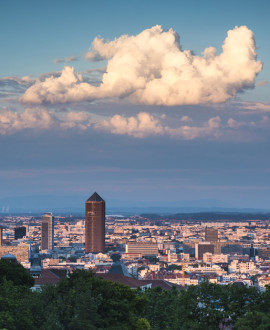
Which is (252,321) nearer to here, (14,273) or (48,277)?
(14,273)

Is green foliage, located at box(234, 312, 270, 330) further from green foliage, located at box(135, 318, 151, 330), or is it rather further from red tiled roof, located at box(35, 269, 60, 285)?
red tiled roof, located at box(35, 269, 60, 285)

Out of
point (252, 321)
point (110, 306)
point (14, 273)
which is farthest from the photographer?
point (14, 273)

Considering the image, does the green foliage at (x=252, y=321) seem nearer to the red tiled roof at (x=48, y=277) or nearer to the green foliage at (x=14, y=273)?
the green foliage at (x=14, y=273)

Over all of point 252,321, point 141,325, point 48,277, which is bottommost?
point 141,325

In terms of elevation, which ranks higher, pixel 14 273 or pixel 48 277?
pixel 14 273

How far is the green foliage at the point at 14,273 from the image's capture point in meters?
72.2

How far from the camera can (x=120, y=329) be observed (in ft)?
180

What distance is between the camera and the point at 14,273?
7294cm

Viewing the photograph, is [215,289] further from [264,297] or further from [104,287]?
[104,287]

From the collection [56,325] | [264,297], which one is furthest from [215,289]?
[56,325]

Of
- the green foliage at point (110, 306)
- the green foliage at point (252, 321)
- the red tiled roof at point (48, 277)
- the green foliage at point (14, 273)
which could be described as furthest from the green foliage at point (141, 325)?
the red tiled roof at point (48, 277)

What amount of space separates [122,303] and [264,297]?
9.69m

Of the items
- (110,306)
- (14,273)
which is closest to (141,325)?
(110,306)

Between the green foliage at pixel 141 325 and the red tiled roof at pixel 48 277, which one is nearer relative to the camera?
the green foliage at pixel 141 325
